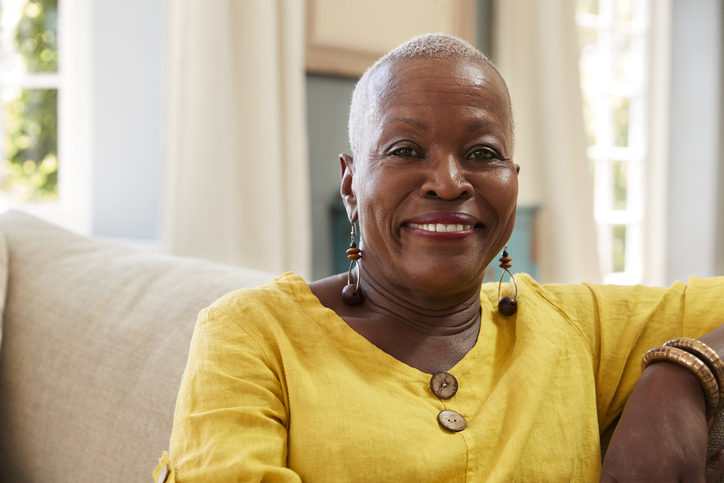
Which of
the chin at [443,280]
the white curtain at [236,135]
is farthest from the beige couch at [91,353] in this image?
the white curtain at [236,135]

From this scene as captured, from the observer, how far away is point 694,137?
458 cm

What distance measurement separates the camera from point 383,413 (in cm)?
84

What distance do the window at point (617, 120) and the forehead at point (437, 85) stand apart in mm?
3603

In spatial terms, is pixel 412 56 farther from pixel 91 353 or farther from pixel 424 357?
pixel 91 353

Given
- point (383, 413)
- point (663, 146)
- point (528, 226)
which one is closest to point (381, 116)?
point (383, 413)

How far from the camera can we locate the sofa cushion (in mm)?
1181

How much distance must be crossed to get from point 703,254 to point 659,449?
4319 mm

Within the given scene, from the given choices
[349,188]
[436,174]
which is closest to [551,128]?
[349,188]

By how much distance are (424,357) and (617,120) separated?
4082 millimetres

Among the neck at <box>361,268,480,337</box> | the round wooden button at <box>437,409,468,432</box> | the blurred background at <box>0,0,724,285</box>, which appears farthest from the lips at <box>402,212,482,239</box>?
the blurred background at <box>0,0,724,285</box>

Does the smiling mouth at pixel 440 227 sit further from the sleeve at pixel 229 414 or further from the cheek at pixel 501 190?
the sleeve at pixel 229 414

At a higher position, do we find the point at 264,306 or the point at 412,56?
the point at 412,56

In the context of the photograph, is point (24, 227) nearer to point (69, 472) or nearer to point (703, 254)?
point (69, 472)

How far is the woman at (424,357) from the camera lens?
2.64ft
